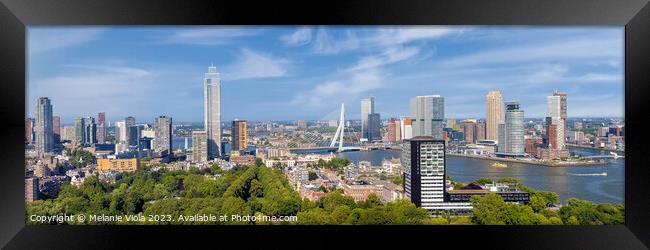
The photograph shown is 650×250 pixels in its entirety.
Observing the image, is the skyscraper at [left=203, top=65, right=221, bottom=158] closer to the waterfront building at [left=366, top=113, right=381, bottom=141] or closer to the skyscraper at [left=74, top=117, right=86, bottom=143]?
the skyscraper at [left=74, top=117, right=86, bottom=143]

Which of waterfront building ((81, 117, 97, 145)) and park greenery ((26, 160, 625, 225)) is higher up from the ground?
waterfront building ((81, 117, 97, 145))

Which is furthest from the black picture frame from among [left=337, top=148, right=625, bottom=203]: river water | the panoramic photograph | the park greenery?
[left=337, top=148, right=625, bottom=203]: river water

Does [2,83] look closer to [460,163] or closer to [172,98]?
[172,98]

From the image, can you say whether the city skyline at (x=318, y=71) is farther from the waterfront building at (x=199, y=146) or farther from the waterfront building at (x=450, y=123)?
the waterfront building at (x=199, y=146)

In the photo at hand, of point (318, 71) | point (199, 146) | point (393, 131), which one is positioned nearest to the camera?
point (393, 131)

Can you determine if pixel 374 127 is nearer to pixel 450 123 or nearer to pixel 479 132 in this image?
pixel 450 123

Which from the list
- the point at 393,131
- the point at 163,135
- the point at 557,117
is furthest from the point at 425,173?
the point at 163,135

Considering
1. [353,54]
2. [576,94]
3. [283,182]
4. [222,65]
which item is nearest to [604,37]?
[576,94]
